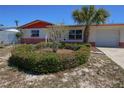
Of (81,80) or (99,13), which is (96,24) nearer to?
(99,13)

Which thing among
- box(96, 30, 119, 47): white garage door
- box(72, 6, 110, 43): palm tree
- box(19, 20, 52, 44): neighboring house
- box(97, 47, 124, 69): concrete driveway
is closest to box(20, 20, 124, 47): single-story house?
box(96, 30, 119, 47): white garage door

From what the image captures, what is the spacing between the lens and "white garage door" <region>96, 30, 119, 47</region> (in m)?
22.2

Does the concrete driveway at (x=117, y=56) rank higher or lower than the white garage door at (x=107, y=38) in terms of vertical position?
lower

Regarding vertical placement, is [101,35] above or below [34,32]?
below

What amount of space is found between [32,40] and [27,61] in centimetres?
1726

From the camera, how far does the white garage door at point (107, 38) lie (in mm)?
22203

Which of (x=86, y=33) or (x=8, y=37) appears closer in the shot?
(x=86, y=33)

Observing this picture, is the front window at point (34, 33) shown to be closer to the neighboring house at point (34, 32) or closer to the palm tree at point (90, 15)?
the neighboring house at point (34, 32)

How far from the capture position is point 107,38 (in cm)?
2248

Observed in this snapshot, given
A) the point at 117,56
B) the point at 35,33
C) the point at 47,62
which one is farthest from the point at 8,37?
the point at 47,62

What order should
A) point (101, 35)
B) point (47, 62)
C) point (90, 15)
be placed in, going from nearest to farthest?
point (47, 62)
point (90, 15)
point (101, 35)

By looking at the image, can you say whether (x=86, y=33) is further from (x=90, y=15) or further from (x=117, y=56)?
(x=117, y=56)

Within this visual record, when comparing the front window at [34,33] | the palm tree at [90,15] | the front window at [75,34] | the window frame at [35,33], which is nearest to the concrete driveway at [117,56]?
the palm tree at [90,15]

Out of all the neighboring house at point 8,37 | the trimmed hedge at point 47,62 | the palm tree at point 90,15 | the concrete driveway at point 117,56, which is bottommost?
the concrete driveway at point 117,56
